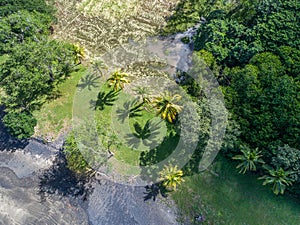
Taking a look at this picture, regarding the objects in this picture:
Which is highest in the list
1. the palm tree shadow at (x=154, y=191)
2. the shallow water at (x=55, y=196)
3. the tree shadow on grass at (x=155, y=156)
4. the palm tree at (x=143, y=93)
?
the palm tree at (x=143, y=93)

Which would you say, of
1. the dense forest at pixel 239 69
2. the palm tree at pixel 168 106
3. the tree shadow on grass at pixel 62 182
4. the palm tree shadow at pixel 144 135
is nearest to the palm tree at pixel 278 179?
the dense forest at pixel 239 69

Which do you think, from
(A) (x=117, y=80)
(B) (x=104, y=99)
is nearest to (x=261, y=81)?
(A) (x=117, y=80)

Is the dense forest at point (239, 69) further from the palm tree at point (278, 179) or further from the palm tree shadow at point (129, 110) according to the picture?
the palm tree shadow at point (129, 110)

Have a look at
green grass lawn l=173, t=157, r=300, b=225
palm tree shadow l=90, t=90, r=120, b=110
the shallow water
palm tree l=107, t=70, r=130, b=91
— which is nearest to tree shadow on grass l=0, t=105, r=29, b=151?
the shallow water

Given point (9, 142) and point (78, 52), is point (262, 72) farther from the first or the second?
point (9, 142)

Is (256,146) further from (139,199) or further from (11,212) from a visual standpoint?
(11,212)

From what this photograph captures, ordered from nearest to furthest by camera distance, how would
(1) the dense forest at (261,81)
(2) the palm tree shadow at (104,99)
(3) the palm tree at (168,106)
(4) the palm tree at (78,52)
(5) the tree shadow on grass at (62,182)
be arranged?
(1) the dense forest at (261,81) < (5) the tree shadow on grass at (62,182) < (3) the palm tree at (168,106) < (2) the palm tree shadow at (104,99) < (4) the palm tree at (78,52)

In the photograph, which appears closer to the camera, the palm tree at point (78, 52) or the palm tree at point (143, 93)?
the palm tree at point (143, 93)
